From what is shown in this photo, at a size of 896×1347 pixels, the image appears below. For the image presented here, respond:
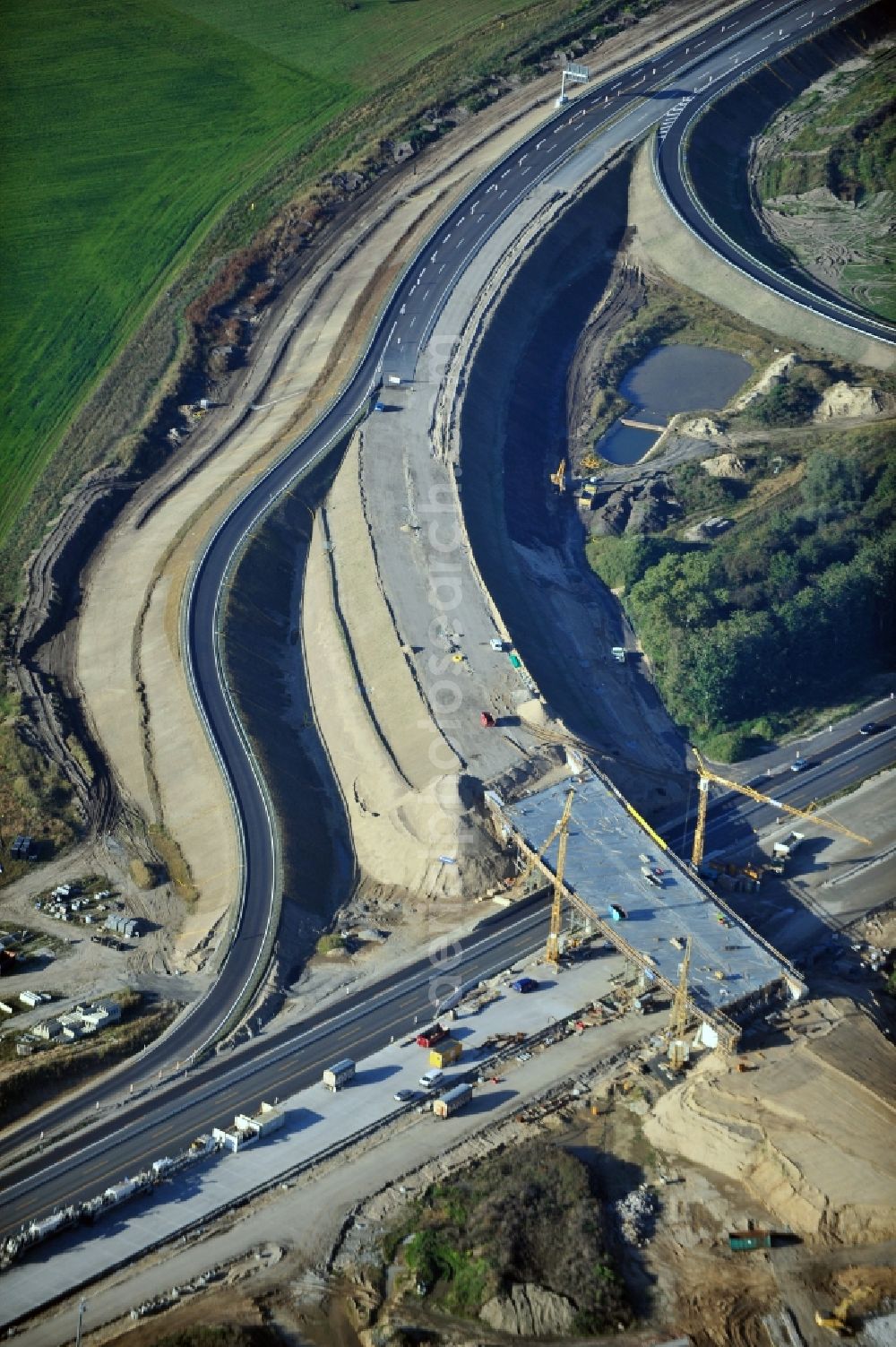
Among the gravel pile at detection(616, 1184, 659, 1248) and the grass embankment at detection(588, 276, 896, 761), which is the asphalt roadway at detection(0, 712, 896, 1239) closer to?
the gravel pile at detection(616, 1184, 659, 1248)

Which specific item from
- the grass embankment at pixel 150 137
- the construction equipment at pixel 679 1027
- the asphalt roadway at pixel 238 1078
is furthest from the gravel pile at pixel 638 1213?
the grass embankment at pixel 150 137

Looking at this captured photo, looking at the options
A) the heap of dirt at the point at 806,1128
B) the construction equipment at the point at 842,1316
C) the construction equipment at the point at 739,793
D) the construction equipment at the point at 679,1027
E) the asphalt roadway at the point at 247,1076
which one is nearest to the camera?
the construction equipment at the point at 842,1316

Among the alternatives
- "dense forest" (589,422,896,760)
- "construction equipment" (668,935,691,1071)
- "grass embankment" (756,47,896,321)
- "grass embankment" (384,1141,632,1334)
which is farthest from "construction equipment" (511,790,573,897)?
"grass embankment" (756,47,896,321)

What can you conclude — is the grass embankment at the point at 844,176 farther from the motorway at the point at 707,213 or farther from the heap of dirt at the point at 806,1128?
the heap of dirt at the point at 806,1128

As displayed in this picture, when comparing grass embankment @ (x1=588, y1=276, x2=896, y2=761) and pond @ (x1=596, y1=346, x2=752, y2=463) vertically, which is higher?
pond @ (x1=596, y1=346, x2=752, y2=463)

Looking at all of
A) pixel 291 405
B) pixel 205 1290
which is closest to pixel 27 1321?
pixel 205 1290

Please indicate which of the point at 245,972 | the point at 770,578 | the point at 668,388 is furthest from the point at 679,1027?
the point at 668,388

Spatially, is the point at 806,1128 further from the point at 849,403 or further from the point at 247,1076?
the point at 849,403

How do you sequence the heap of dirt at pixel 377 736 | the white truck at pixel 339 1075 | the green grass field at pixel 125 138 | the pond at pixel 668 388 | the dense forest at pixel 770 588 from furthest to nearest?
the green grass field at pixel 125 138
the pond at pixel 668 388
the dense forest at pixel 770 588
the heap of dirt at pixel 377 736
the white truck at pixel 339 1075
